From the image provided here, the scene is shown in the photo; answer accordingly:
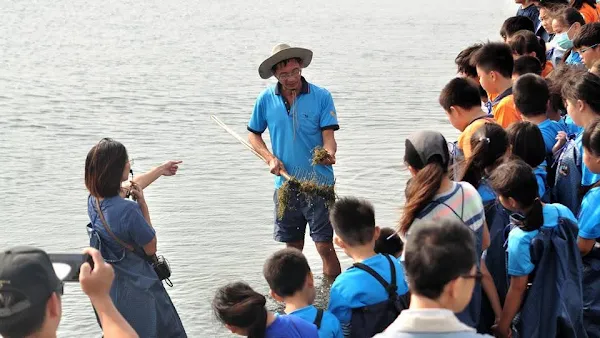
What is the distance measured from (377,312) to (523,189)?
1041mm

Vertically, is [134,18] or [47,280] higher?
[134,18]

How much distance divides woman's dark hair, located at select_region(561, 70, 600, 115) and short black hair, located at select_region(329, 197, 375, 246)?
1941mm

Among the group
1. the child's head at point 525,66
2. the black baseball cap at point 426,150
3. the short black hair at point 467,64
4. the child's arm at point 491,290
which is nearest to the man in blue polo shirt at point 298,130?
the short black hair at point 467,64

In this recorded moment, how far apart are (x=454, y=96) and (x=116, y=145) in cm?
214

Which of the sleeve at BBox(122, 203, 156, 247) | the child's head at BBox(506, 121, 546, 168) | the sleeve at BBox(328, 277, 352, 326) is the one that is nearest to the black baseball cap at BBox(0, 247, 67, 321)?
the sleeve at BBox(328, 277, 352, 326)

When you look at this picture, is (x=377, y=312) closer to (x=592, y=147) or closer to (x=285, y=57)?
(x=592, y=147)

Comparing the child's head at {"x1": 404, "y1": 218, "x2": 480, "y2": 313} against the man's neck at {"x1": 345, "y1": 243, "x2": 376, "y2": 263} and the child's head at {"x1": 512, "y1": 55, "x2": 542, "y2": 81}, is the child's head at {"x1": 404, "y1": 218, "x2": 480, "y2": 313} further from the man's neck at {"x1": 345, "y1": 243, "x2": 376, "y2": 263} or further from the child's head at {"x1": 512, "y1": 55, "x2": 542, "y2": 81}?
the child's head at {"x1": 512, "y1": 55, "x2": 542, "y2": 81}

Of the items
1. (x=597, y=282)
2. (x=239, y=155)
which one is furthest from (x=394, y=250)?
(x=239, y=155)

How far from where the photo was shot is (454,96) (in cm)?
655

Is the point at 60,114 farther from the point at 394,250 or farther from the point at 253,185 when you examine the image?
the point at 394,250

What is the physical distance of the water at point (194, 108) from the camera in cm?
1066

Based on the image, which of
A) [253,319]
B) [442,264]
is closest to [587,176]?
[253,319]

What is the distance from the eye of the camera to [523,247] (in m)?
5.45

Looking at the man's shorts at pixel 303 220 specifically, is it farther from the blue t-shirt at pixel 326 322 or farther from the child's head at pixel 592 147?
the blue t-shirt at pixel 326 322
